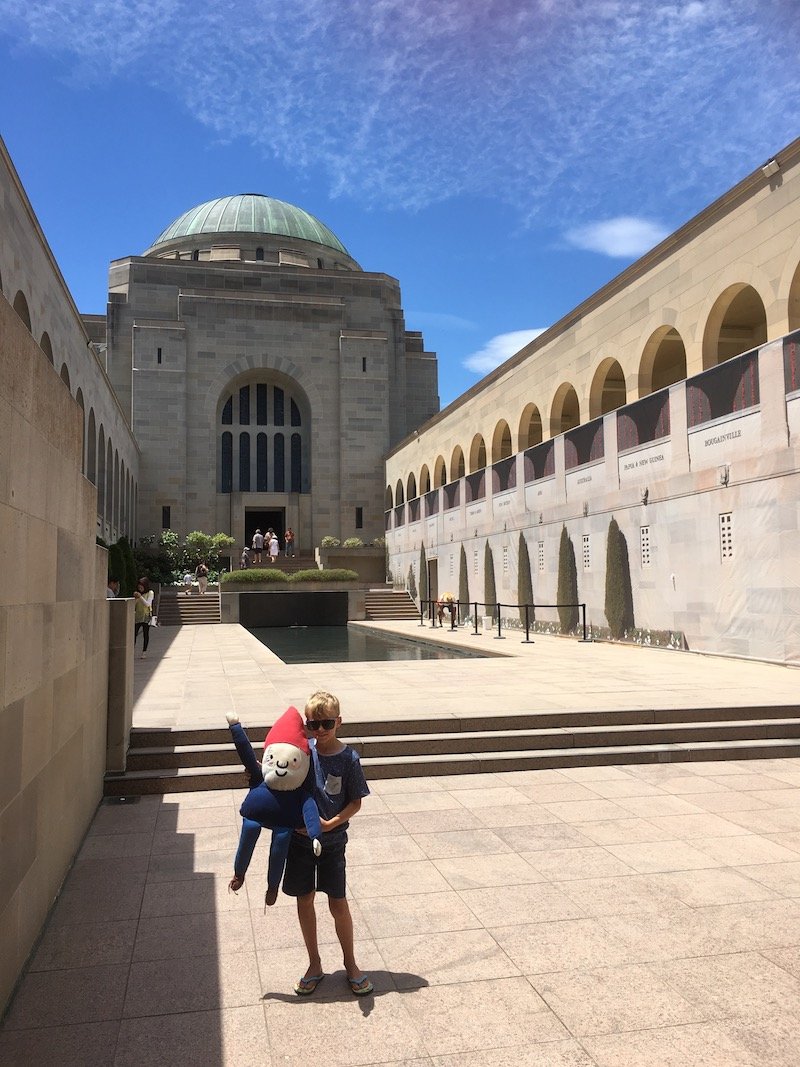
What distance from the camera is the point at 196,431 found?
Result: 1726 inches

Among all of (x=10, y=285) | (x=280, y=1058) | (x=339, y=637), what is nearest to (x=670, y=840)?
(x=280, y=1058)

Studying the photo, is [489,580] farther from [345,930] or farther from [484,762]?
[345,930]

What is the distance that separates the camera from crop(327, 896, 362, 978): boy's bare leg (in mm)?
3518

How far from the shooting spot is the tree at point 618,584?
752 inches

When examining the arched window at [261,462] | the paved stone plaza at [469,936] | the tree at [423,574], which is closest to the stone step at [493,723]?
the paved stone plaza at [469,936]

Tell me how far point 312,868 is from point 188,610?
28.5 metres

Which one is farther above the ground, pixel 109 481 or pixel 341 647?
pixel 109 481

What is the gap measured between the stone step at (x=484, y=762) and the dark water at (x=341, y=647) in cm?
810

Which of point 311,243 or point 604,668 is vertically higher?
point 311,243

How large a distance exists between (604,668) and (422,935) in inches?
379

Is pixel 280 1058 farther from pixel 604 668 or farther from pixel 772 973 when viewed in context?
pixel 604 668

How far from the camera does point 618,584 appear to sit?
19297mm

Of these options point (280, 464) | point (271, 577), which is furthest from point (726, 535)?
point (280, 464)

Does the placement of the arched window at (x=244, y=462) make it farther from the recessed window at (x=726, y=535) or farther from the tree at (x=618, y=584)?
the recessed window at (x=726, y=535)
